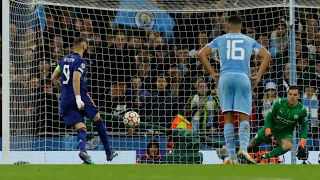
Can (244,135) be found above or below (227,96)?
below

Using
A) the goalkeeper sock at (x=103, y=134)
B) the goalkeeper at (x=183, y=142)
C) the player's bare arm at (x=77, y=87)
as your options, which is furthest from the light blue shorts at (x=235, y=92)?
the goalkeeper at (x=183, y=142)

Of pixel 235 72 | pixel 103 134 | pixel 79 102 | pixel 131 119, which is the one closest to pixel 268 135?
pixel 131 119

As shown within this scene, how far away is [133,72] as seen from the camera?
54.2 ft

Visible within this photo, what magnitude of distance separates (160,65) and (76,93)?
427cm

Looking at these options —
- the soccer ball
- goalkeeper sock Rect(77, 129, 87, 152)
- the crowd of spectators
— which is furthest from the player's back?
the crowd of spectators

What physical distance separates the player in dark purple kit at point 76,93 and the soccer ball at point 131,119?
6.17ft

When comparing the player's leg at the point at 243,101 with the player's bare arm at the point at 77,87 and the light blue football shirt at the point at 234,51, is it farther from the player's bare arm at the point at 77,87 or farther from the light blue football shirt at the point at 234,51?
the player's bare arm at the point at 77,87

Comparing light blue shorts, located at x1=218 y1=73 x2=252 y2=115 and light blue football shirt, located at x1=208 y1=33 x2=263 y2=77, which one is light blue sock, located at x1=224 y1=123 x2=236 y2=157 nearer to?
light blue shorts, located at x1=218 y1=73 x2=252 y2=115

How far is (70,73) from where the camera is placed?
41.9 ft

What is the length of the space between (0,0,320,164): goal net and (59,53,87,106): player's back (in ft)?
5.14

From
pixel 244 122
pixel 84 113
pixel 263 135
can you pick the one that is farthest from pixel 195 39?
pixel 244 122

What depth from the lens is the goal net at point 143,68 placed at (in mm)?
14742
